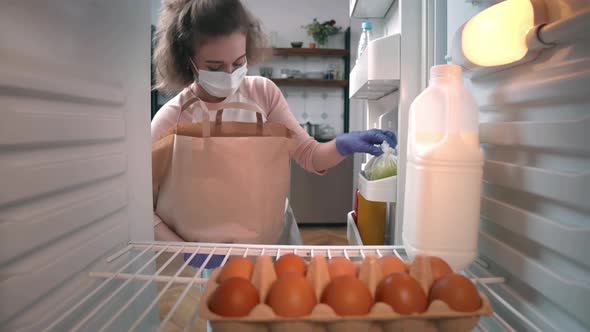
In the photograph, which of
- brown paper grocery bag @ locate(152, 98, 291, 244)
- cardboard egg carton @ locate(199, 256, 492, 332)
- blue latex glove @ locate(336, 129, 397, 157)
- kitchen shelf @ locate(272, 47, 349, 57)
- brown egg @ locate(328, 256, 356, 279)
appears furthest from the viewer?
kitchen shelf @ locate(272, 47, 349, 57)

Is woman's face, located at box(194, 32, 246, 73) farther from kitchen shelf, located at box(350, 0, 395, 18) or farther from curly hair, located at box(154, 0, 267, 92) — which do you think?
kitchen shelf, located at box(350, 0, 395, 18)

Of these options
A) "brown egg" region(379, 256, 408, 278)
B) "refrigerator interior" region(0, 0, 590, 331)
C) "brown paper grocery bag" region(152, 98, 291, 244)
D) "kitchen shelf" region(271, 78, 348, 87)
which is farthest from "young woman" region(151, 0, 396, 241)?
"kitchen shelf" region(271, 78, 348, 87)

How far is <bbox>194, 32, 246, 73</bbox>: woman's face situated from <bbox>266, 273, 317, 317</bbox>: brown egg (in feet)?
3.03

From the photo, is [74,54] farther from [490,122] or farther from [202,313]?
[490,122]

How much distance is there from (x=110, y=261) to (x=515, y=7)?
30.2 inches

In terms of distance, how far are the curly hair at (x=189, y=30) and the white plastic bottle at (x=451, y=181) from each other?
0.81 metres

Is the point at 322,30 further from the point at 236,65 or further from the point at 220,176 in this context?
the point at 220,176

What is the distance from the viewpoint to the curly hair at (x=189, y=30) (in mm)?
1198

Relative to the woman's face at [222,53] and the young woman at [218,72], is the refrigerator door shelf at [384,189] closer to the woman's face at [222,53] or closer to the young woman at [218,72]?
the young woman at [218,72]

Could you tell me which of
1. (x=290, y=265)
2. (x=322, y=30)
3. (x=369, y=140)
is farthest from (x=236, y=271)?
(x=322, y=30)

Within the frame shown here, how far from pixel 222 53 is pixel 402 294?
0.99m

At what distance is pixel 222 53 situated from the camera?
1.22 metres

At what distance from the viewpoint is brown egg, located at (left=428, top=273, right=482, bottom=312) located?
0.43m

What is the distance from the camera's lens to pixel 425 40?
0.95 metres
